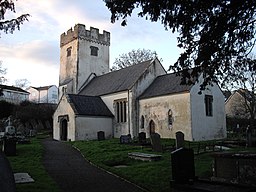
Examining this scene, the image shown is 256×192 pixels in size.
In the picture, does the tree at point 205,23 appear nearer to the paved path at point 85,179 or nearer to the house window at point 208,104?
the paved path at point 85,179

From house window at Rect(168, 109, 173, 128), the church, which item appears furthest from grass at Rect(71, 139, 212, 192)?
house window at Rect(168, 109, 173, 128)

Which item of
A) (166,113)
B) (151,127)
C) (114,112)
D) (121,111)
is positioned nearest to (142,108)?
(151,127)

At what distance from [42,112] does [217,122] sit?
30126 millimetres

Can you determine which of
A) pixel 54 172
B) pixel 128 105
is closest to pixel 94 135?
pixel 128 105

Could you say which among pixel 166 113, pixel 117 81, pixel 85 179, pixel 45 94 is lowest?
pixel 85 179

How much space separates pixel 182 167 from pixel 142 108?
2278 cm

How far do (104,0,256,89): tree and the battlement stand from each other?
118 feet

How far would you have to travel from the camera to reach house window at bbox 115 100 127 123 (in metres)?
32.1

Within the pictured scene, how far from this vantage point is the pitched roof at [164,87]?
27.9 meters

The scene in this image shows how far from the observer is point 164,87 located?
29.8m

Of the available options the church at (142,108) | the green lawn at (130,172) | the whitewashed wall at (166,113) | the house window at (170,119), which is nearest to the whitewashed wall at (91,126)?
the church at (142,108)

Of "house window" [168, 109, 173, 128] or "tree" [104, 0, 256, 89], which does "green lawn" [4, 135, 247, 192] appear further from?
"house window" [168, 109, 173, 128]

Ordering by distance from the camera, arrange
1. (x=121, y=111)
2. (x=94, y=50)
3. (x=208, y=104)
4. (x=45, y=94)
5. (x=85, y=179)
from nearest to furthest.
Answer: (x=85, y=179)
(x=208, y=104)
(x=121, y=111)
(x=94, y=50)
(x=45, y=94)

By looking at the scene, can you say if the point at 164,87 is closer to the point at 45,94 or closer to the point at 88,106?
the point at 88,106
